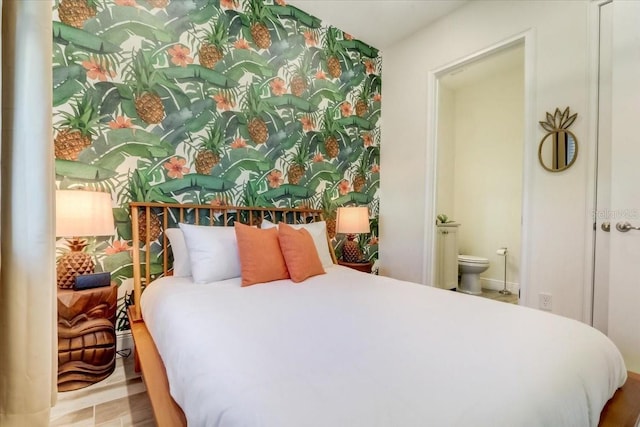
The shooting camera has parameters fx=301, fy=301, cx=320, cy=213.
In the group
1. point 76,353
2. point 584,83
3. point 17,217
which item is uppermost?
point 584,83

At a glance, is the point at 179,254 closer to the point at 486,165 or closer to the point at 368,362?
the point at 368,362

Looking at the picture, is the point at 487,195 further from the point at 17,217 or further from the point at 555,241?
the point at 17,217

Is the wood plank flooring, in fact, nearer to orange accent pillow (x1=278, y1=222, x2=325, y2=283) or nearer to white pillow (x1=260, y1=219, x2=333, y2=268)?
orange accent pillow (x1=278, y1=222, x2=325, y2=283)

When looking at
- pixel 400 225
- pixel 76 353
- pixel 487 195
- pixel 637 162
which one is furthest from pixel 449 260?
pixel 76 353

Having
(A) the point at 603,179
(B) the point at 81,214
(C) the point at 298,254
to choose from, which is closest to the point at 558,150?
(A) the point at 603,179

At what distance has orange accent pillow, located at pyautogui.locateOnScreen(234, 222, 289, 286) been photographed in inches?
72.0

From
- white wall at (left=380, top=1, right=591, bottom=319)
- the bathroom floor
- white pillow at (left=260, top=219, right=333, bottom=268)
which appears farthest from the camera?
the bathroom floor

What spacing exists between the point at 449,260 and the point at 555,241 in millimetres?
1501

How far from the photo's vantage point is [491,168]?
4.09 meters

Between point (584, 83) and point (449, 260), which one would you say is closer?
point (584, 83)

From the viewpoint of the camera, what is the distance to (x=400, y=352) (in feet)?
3.01

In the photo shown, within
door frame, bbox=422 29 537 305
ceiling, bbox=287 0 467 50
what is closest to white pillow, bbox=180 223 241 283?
door frame, bbox=422 29 537 305

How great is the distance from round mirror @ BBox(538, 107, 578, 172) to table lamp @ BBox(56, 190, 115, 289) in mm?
2918

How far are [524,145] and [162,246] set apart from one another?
2.81m
